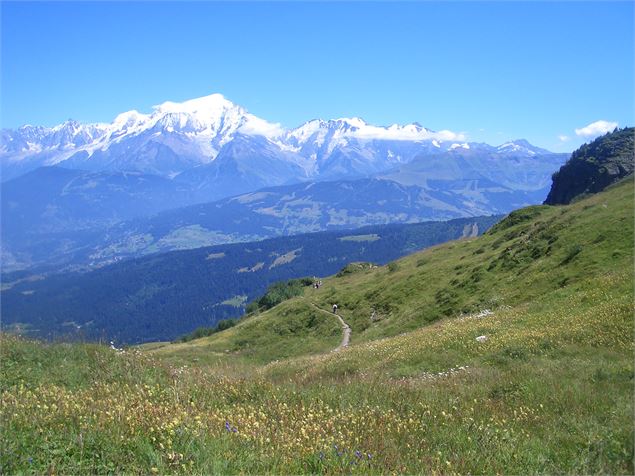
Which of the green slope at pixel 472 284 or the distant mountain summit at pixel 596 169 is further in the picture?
→ the distant mountain summit at pixel 596 169

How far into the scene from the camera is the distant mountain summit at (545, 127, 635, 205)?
298ft

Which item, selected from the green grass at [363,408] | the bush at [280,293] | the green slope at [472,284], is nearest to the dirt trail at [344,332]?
the green slope at [472,284]

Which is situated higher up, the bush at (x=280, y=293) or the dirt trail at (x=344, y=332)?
the dirt trail at (x=344, y=332)

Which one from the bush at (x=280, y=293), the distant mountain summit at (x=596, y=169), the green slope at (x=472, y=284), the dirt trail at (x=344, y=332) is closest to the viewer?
the green slope at (x=472, y=284)

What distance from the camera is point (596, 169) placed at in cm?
9856

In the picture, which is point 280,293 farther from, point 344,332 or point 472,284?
point 472,284

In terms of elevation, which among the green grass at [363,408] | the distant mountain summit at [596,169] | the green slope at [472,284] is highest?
the distant mountain summit at [596,169]

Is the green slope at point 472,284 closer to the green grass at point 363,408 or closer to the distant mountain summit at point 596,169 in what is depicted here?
the green grass at point 363,408

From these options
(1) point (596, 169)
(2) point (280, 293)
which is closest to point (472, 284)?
(2) point (280, 293)

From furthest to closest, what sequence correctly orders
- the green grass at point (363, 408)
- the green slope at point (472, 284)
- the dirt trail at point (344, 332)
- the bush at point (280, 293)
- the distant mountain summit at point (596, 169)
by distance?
the distant mountain summit at point (596, 169)
the bush at point (280, 293)
the dirt trail at point (344, 332)
the green slope at point (472, 284)
the green grass at point (363, 408)

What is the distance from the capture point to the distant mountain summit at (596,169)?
90875mm

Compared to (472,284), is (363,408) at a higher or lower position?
higher

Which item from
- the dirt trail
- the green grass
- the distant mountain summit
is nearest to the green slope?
the dirt trail

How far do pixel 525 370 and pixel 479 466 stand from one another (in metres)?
6.98
